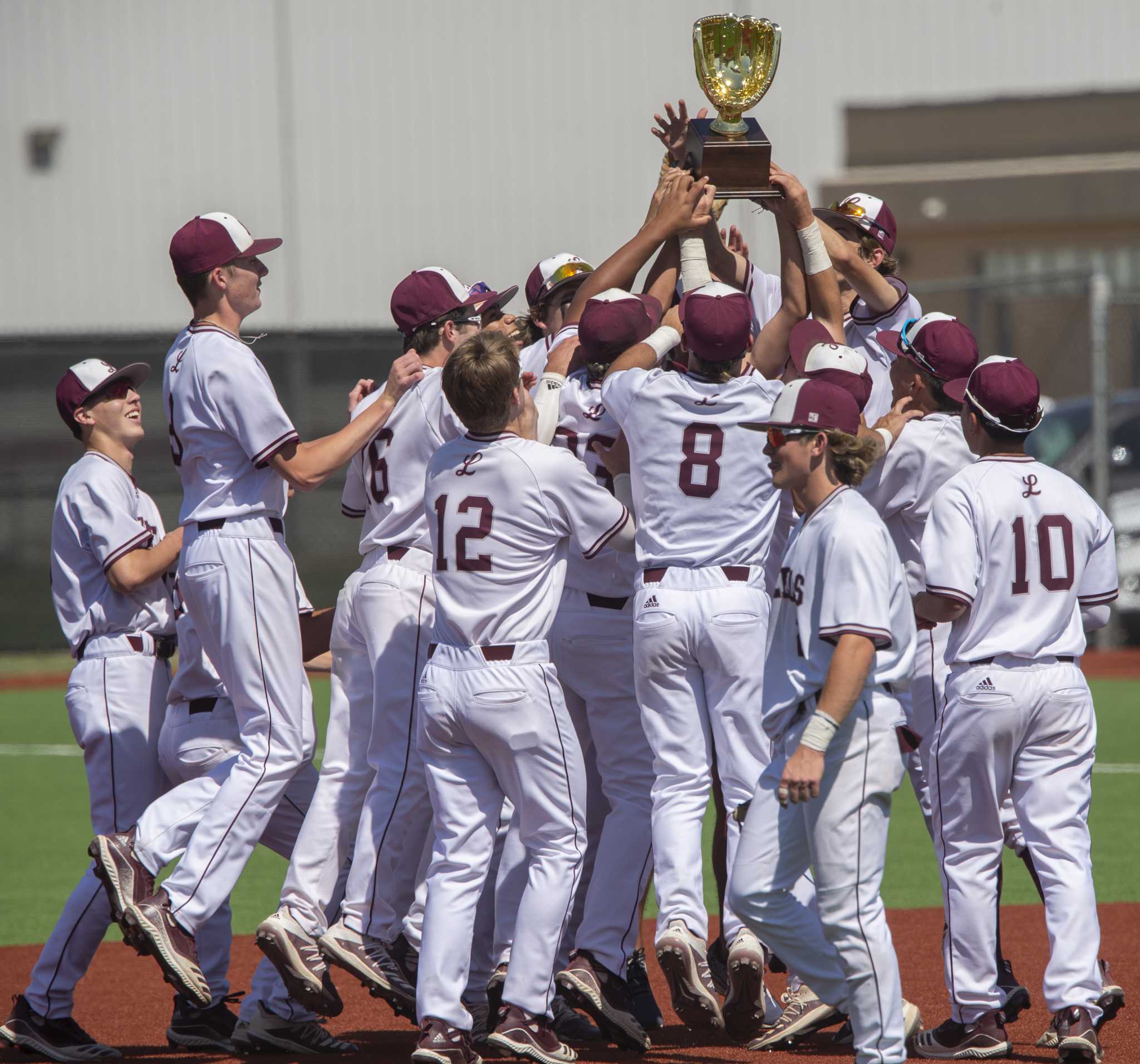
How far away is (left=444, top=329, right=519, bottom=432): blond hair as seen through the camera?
16.0ft

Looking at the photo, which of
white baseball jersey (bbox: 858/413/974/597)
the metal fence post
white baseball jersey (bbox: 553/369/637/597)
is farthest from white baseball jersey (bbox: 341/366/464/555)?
the metal fence post

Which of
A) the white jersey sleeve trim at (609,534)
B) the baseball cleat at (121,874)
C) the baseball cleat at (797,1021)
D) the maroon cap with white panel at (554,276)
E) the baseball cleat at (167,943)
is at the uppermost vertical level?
the maroon cap with white panel at (554,276)

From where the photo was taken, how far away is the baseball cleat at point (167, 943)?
15.7 feet

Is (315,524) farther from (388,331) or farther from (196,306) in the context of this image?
(196,306)

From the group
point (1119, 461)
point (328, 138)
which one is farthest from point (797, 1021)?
point (328, 138)

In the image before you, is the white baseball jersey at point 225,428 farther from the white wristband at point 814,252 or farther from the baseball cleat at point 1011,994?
the baseball cleat at point 1011,994

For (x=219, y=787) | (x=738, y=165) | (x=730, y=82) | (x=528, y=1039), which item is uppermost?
(x=730, y=82)

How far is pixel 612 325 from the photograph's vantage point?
5.51 m

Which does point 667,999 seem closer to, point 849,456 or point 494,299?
point 849,456

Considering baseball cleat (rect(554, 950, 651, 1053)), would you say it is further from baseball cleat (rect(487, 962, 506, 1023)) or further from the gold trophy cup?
the gold trophy cup

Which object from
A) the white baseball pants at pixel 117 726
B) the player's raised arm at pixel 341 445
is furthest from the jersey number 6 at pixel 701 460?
the white baseball pants at pixel 117 726

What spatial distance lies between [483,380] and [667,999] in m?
2.56

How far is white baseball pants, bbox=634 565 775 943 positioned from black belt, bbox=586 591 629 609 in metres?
0.35

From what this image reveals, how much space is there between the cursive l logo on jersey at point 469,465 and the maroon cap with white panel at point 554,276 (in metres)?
1.47
